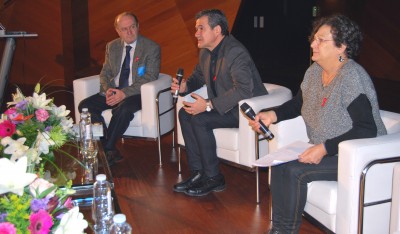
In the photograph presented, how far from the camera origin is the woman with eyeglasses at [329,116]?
280 cm

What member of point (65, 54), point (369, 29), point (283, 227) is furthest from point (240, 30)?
point (283, 227)

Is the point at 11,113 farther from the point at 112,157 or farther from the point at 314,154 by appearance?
the point at 112,157

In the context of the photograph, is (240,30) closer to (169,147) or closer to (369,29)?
(369,29)

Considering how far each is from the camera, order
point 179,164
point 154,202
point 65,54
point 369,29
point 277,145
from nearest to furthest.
Result: point 277,145 → point 154,202 → point 179,164 → point 65,54 → point 369,29

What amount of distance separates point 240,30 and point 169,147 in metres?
4.36

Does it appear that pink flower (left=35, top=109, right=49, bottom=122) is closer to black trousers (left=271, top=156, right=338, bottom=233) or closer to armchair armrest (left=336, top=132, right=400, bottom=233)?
black trousers (left=271, top=156, right=338, bottom=233)

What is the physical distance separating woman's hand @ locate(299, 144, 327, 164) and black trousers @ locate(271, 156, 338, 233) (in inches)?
1.8

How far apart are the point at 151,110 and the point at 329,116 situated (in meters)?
1.97

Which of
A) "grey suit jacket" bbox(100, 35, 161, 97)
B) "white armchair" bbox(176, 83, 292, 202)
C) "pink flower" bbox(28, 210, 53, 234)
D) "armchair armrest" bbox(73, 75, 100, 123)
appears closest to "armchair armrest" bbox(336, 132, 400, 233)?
"white armchair" bbox(176, 83, 292, 202)

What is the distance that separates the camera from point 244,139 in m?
3.77

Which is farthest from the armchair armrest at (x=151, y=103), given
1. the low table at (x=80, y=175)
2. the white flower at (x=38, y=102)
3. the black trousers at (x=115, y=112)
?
the white flower at (x=38, y=102)

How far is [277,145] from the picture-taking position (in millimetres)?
3336

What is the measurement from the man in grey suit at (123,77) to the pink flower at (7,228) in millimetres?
3296

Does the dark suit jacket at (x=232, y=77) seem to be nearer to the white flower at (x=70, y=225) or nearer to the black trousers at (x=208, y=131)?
the black trousers at (x=208, y=131)
